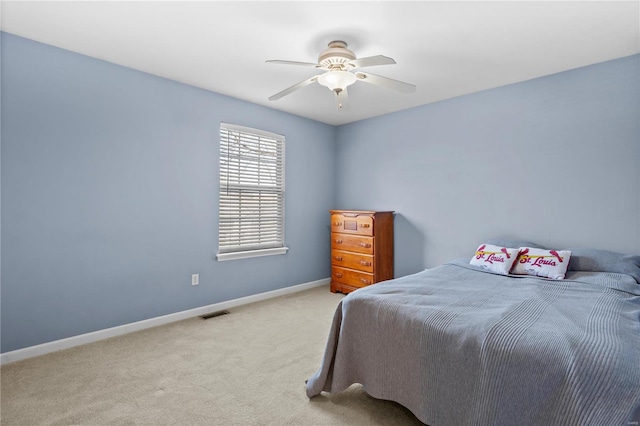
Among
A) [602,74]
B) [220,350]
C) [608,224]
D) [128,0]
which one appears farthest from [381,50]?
[220,350]

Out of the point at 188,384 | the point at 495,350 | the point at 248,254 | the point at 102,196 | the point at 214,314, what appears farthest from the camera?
the point at 248,254

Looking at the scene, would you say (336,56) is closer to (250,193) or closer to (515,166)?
(250,193)

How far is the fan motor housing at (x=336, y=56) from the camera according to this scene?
2406mm

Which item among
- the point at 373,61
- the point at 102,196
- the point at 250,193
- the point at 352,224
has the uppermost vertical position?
the point at 373,61

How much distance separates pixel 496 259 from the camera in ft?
9.60

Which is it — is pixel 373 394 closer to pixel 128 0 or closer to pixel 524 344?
pixel 524 344

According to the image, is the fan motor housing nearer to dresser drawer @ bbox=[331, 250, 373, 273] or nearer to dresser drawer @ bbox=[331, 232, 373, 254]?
dresser drawer @ bbox=[331, 232, 373, 254]

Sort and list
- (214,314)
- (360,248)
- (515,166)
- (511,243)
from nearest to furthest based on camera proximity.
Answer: (511,243), (515,166), (214,314), (360,248)

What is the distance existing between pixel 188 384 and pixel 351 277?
2587 millimetres

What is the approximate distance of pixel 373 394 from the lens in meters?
1.86

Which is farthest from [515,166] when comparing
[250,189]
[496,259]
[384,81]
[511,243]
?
[250,189]

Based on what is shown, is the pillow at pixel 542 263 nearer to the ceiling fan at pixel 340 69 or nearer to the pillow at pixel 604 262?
the pillow at pixel 604 262

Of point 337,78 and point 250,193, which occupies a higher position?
point 337,78

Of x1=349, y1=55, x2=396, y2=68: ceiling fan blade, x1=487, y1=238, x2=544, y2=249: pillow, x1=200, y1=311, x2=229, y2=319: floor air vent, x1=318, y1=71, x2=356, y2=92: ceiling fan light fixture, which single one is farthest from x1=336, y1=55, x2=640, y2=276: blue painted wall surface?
x1=200, y1=311, x2=229, y2=319: floor air vent
